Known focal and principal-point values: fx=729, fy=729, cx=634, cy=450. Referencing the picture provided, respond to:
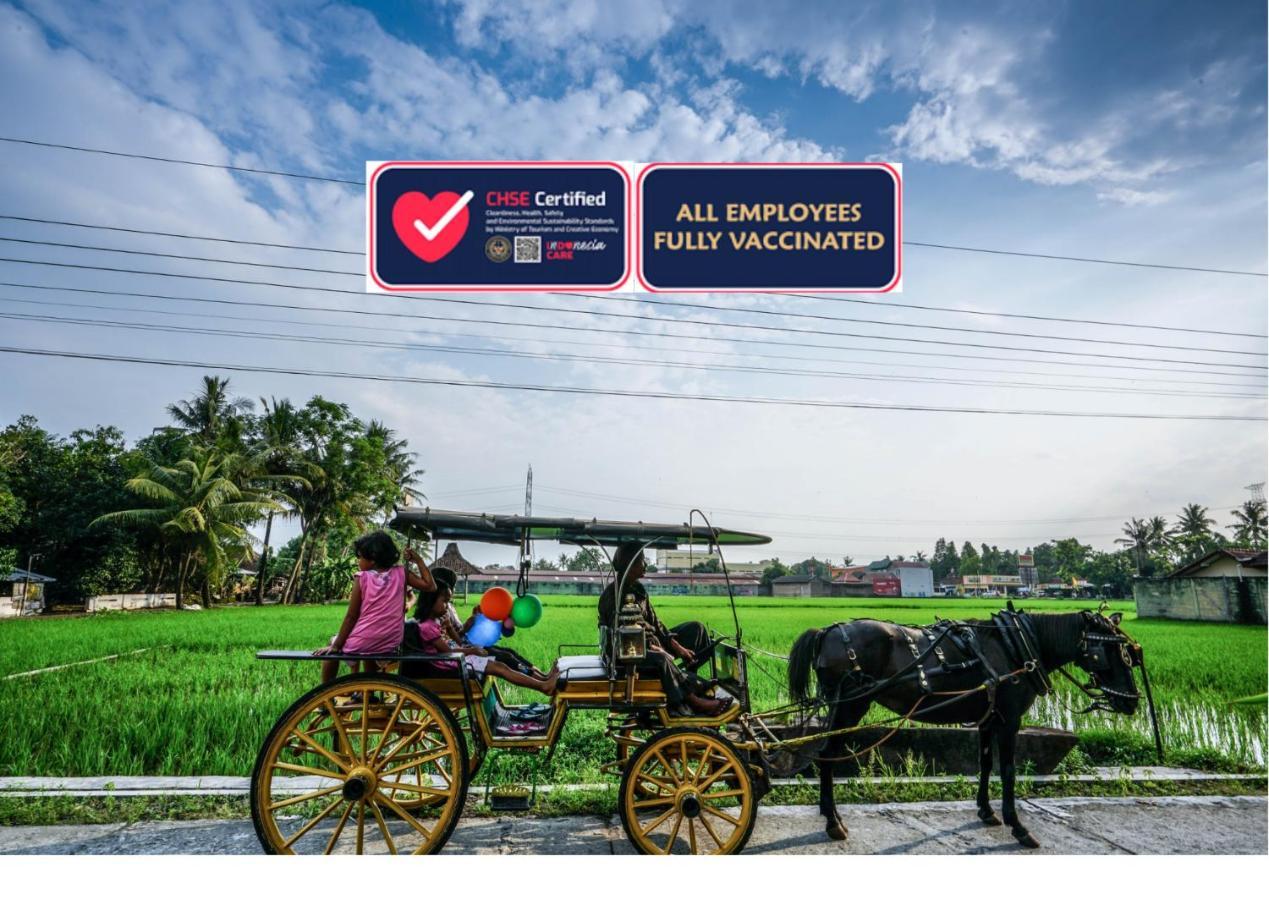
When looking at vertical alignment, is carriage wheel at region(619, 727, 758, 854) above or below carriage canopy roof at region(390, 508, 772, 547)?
below

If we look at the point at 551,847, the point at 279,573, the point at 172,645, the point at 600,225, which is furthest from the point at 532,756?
the point at 279,573

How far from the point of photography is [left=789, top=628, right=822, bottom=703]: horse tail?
15.1ft

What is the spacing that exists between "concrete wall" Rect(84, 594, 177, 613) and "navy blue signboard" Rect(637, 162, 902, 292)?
76.9 feet

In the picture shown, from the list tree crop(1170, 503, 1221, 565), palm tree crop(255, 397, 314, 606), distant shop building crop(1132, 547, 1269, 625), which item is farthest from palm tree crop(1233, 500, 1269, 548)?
palm tree crop(255, 397, 314, 606)

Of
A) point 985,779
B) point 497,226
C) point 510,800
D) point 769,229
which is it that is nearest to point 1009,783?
point 985,779

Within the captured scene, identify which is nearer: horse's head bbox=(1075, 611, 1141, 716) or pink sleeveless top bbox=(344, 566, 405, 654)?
pink sleeveless top bbox=(344, 566, 405, 654)

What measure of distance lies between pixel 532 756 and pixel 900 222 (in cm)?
424

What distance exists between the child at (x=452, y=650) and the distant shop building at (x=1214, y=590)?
2230 cm

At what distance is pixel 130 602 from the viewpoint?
2223 centimetres

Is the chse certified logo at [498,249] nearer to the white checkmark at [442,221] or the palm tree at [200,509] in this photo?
the white checkmark at [442,221]

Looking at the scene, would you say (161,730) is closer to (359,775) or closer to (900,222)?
(359,775)

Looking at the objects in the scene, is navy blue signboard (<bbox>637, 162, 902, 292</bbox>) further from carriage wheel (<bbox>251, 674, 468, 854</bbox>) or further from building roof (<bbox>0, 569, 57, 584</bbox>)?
building roof (<bbox>0, 569, 57, 584</bbox>)

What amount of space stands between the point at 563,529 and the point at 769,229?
2.01 metres

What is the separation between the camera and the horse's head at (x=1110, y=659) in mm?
4230
